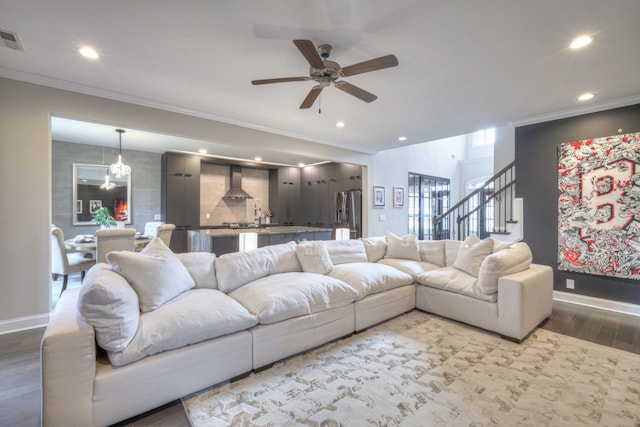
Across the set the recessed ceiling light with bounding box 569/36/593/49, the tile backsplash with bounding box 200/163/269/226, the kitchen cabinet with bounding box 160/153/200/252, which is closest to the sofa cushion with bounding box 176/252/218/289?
the recessed ceiling light with bounding box 569/36/593/49

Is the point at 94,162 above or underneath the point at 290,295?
above

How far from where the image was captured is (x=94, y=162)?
5969 mm

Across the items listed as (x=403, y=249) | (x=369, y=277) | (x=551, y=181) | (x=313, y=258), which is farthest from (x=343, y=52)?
(x=551, y=181)

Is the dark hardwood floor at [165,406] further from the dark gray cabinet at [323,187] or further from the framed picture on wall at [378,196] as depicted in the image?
the dark gray cabinet at [323,187]

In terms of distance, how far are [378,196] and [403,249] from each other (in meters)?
2.76

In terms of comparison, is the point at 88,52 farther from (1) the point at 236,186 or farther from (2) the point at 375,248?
(1) the point at 236,186

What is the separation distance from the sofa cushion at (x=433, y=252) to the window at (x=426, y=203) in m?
3.59

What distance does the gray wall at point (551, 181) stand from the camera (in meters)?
3.63

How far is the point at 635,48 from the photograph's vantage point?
2.45 m

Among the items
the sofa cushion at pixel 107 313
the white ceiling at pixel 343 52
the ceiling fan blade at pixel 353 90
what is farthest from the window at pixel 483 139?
the sofa cushion at pixel 107 313

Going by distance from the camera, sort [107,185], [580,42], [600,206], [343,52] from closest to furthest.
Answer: [580,42], [343,52], [600,206], [107,185]

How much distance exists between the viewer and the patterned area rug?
5.66 feet

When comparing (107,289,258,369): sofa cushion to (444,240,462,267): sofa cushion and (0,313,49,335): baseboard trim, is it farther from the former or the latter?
(444,240,462,267): sofa cushion

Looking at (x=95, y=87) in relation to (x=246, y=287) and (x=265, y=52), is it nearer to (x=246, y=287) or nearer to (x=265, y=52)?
(x=265, y=52)
